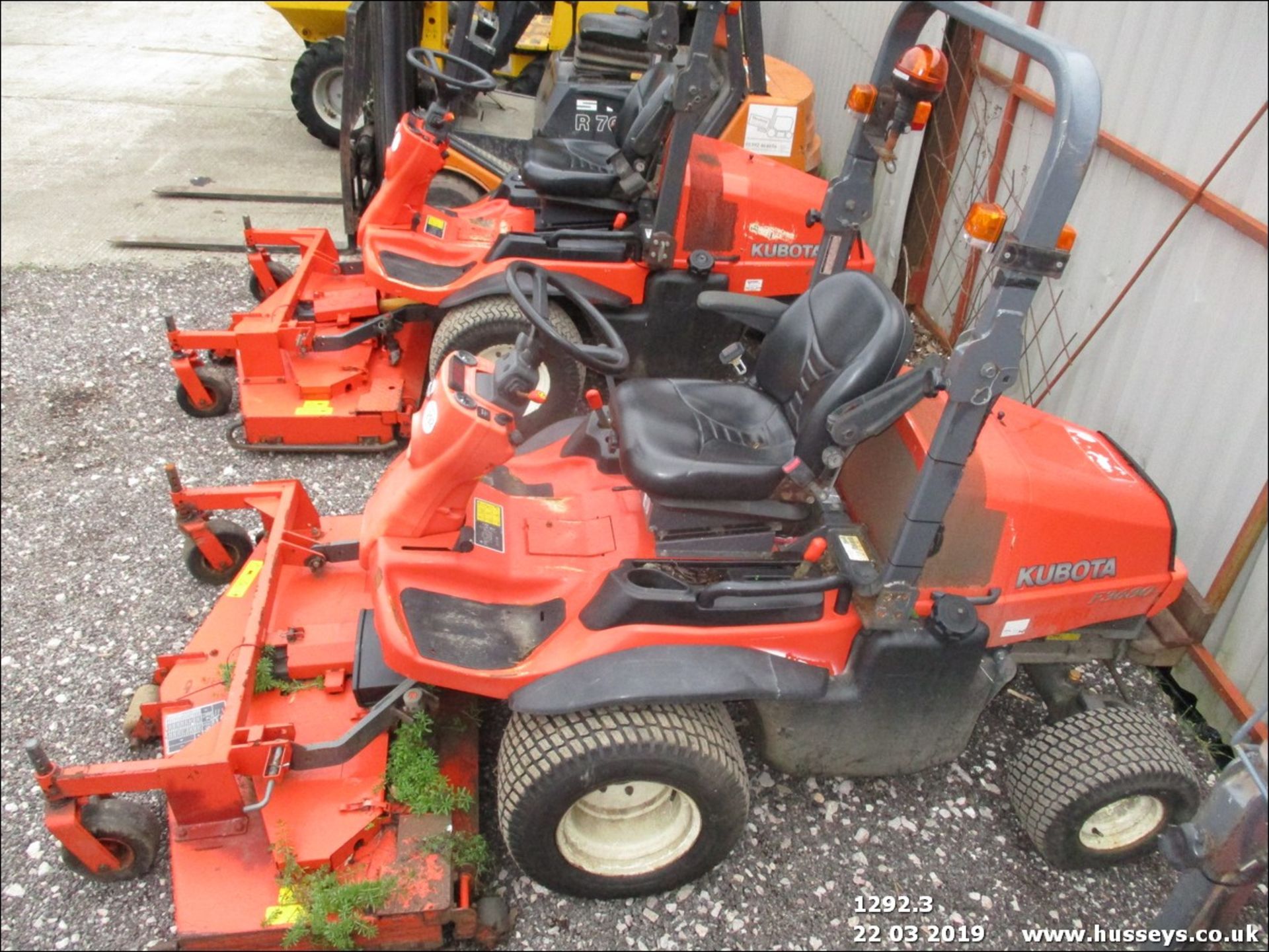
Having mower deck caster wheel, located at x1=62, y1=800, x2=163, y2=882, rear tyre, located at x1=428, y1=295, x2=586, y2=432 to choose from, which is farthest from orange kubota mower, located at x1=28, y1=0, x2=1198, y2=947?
rear tyre, located at x1=428, y1=295, x2=586, y2=432

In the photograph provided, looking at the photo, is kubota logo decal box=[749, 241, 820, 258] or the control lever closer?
the control lever

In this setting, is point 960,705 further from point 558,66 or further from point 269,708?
point 558,66

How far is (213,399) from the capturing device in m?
4.36

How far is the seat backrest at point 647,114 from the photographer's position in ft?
14.3

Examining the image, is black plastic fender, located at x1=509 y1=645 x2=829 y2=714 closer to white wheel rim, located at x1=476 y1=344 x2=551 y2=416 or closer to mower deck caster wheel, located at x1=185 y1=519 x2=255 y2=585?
mower deck caster wheel, located at x1=185 y1=519 x2=255 y2=585

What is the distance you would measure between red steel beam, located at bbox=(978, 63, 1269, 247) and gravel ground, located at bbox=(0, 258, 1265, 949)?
1554 millimetres

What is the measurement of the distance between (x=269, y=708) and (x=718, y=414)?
1.54 m

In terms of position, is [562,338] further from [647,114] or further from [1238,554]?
[647,114]

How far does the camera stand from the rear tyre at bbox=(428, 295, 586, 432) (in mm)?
4121

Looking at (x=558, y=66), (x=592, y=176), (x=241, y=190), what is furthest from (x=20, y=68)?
(x=592, y=176)

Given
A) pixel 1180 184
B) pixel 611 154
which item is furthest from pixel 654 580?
pixel 611 154

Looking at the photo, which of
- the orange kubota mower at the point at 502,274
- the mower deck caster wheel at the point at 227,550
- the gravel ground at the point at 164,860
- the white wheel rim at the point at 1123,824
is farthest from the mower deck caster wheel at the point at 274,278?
the white wheel rim at the point at 1123,824

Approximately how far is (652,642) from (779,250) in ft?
8.62

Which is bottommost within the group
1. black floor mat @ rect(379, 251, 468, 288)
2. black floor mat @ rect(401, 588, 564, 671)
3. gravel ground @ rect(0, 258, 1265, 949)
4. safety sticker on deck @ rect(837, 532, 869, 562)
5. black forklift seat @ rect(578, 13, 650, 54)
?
gravel ground @ rect(0, 258, 1265, 949)
